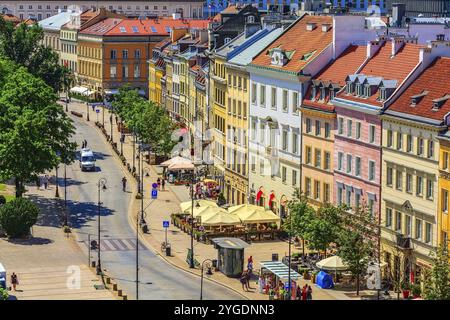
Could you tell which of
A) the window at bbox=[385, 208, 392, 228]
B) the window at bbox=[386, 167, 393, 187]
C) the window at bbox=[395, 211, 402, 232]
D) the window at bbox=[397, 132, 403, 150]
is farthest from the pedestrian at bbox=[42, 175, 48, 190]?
the window at bbox=[397, 132, 403, 150]

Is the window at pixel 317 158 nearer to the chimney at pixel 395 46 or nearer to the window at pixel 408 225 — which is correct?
the chimney at pixel 395 46

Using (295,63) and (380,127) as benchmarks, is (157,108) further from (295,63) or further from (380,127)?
(380,127)

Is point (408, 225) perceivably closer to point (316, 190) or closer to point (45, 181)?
point (316, 190)

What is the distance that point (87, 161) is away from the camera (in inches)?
5453

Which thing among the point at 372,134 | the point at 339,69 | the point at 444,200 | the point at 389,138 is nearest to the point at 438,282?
the point at 444,200

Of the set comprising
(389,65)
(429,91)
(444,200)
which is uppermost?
(389,65)

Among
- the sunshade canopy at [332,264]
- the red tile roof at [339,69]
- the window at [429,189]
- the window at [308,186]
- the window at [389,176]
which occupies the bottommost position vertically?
the sunshade canopy at [332,264]

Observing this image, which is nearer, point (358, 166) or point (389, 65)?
point (389, 65)

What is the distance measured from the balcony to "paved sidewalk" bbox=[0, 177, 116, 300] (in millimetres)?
20665

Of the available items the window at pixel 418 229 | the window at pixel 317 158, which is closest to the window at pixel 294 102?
the window at pixel 317 158

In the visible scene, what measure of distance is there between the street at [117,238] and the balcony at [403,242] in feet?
39.9

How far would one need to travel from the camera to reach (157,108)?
153m

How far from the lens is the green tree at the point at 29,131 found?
10412 cm

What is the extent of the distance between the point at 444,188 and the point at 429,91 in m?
9.28
